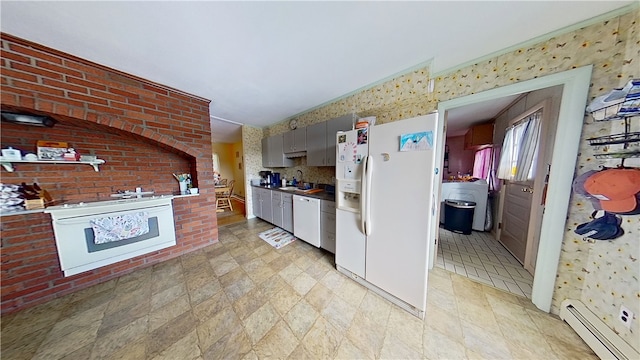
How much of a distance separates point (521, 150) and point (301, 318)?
3418mm

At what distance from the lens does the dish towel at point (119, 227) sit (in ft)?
5.61

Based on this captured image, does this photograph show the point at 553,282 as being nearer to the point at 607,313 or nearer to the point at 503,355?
the point at 607,313

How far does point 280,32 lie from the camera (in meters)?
1.26

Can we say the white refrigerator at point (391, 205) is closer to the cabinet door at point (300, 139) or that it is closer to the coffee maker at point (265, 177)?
the cabinet door at point (300, 139)

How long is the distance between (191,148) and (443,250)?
12.9 feet

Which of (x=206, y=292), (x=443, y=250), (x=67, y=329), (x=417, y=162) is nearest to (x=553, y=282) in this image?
(x=443, y=250)

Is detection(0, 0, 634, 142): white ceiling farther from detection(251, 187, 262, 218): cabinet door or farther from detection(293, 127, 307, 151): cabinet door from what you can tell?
detection(251, 187, 262, 218): cabinet door

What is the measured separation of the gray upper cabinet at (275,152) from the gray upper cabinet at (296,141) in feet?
0.51

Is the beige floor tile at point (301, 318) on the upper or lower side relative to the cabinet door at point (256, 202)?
lower

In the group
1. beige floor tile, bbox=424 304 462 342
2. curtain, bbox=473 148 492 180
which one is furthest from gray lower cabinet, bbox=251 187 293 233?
curtain, bbox=473 148 492 180

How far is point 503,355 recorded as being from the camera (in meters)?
1.12

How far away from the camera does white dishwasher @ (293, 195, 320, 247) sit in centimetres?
234

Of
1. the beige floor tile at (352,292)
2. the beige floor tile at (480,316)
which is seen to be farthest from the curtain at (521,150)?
the beige floor tile at (352,292)

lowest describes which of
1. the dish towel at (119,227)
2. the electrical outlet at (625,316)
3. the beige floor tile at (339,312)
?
the beige floor tile at (339,312)
